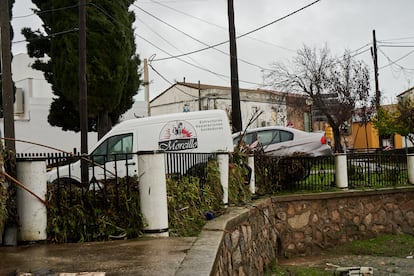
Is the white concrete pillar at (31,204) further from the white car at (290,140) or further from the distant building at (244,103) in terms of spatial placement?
the distant building at (244,103)

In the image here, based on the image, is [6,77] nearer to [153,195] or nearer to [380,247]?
[153,195]

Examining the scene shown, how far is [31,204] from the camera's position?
5.19 metres

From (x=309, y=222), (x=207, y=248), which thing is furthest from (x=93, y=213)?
(x=309, y=222)

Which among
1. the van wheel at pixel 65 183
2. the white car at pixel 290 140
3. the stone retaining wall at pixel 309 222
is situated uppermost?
the white car at pixel 290 140

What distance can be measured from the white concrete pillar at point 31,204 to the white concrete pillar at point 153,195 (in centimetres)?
109

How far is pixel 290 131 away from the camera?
596 inches

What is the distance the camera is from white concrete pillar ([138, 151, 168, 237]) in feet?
17.7

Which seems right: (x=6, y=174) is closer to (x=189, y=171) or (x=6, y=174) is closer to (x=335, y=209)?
(x=189, y=171)

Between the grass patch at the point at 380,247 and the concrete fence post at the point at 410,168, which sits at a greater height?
the concrete fence post at the point at 410,168

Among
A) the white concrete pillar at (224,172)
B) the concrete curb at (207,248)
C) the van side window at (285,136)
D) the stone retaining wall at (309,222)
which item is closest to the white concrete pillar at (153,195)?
the concrete curb at (207,248)

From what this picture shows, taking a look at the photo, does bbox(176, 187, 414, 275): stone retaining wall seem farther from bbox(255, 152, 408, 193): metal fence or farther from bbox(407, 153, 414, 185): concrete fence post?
bbox(407, 153, 414, 185): concrete fence post

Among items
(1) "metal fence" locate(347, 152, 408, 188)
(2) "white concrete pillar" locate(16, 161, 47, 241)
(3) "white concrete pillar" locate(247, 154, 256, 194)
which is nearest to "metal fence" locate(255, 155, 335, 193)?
(3) "white concrete pillar" locate(247, 154, 256, 194)

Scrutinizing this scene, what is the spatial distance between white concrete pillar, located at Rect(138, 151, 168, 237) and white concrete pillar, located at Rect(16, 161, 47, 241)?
1088 millimetres

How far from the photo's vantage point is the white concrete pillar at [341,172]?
Answer: 1151 cm
